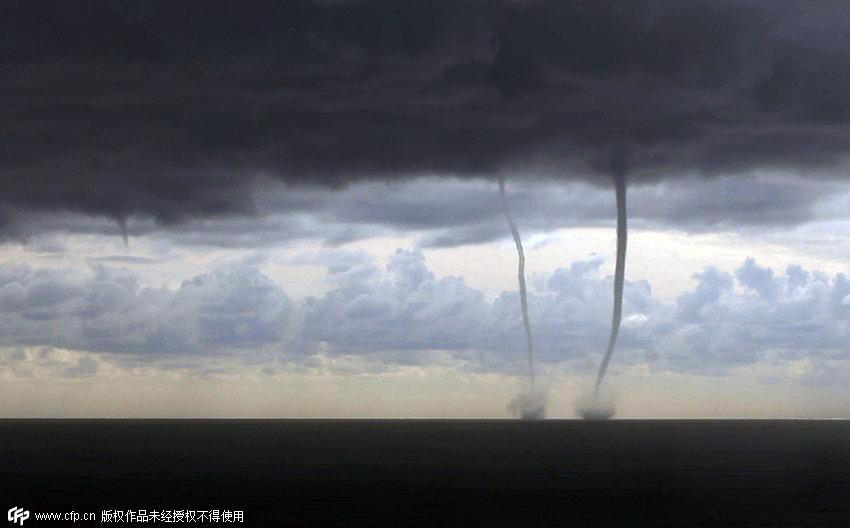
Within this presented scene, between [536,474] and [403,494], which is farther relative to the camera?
[536,474]

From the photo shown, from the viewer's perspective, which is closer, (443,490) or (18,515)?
(18,515)

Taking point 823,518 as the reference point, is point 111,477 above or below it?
above

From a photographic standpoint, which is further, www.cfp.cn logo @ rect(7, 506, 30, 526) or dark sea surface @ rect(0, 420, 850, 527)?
dark sea surface @ rect(0, 420, 850, 527)

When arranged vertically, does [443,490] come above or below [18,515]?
above

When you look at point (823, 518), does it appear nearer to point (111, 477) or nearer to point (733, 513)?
point (733, 513)

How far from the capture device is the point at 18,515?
281 ft

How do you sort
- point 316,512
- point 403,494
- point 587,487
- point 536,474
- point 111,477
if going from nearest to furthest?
point 316,512 → point 403,494 → point 587,487 → point 111,477 → point 536,474

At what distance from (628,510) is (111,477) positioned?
68.0m

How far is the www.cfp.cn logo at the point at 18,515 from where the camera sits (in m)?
82.3

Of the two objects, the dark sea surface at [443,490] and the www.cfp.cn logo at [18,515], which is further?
the dark sea surface at [443,490]

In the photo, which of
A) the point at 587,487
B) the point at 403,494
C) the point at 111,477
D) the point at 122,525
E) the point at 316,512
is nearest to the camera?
the point at 122,525

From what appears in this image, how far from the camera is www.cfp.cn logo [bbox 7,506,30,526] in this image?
82312 millimetres

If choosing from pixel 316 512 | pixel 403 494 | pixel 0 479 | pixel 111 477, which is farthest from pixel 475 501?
pixel 0 479

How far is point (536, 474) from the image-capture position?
473 ft
